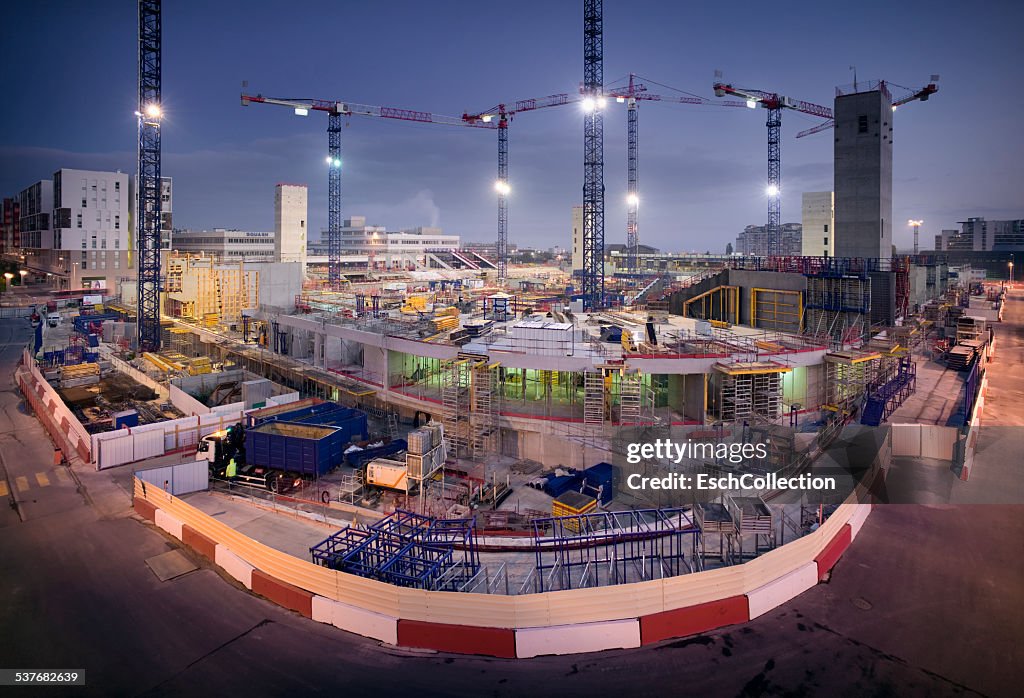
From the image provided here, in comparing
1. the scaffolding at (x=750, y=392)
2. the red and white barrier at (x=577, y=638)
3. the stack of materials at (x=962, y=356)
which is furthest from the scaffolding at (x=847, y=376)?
the red and white barrier at (x=577, y=638)

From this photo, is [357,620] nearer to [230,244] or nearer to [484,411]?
[484,411]

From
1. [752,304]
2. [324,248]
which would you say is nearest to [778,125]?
[752,304]

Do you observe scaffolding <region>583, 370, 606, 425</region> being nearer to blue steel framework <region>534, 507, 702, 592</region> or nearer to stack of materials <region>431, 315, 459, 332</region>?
blue steel framework <region>534, 507, 702, 592</region>

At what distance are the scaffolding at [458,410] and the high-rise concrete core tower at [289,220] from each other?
6229cm

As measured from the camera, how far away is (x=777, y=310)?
118 ft

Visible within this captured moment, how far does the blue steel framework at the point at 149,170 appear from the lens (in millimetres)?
43500

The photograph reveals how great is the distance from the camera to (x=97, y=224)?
3907 inches

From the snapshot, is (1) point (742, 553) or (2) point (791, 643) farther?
(1) point (742, 553)

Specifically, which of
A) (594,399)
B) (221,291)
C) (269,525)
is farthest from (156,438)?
(221,291)

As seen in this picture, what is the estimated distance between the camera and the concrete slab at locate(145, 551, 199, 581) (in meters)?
14.4

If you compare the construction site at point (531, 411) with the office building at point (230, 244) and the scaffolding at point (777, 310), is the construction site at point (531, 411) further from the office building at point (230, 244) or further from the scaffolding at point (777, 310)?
the office building at point (230, 244)

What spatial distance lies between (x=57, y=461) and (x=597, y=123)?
4844 centimetres

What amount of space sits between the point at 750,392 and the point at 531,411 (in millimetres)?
9261

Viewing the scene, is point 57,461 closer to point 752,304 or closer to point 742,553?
point 742,553
